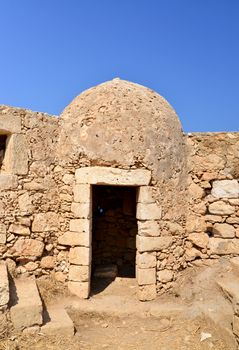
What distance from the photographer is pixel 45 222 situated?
593 cm

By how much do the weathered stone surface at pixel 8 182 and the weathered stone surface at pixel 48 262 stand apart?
138 cm

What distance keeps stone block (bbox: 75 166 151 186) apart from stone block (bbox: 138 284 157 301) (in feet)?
5.92

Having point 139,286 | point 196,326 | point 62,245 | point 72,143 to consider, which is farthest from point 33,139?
point 196,326

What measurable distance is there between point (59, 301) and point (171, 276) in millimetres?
2018

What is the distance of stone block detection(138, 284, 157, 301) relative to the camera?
5.78 meters

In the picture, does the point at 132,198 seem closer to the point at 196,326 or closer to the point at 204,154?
the point at 204,154

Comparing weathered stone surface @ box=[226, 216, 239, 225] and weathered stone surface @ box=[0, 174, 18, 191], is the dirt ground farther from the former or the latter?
weathered stone surface @ box=[0, 174, 18, 191]

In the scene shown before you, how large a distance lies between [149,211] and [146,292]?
1.41 m

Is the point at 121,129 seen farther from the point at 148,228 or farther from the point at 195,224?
the point at 195,224

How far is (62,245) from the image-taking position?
595 centimetres

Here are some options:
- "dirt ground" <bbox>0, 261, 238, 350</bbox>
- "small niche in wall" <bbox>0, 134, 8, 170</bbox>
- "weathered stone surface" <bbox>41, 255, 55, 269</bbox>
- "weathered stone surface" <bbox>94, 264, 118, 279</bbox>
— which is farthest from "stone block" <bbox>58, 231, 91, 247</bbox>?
"small niche in wall" <bbox>0, 134, 8, 170</bbox>

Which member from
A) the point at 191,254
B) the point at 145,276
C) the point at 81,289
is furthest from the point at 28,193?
the point at 191,254

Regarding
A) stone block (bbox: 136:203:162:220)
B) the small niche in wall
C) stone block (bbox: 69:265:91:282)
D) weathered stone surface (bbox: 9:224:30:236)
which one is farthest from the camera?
the small niche in wall

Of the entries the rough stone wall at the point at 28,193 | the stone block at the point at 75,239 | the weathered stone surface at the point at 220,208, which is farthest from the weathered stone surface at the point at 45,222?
the weathered stone surface at the point at 220,208
